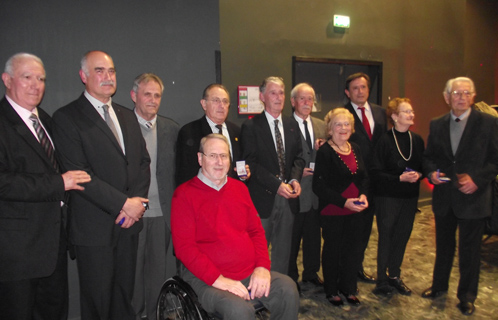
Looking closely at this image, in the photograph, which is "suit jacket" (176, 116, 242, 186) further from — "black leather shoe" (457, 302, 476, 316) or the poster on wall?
"black leather shoe" (457, 302, 476, 316)

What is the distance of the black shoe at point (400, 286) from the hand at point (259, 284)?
1833 mm

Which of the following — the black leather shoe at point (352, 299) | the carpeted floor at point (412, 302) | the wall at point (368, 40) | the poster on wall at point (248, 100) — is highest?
the wall at point (368, 40)

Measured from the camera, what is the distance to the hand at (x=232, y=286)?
192 centimetres

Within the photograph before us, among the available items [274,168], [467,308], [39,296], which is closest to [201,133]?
[274,168]

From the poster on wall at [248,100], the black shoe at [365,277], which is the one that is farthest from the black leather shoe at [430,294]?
the poster on wall at [248,100]

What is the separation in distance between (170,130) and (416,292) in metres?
2.69

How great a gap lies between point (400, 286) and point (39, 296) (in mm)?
2940

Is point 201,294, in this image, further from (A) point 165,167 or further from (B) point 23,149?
(B) point 23,149

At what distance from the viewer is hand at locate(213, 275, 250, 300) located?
1925mm

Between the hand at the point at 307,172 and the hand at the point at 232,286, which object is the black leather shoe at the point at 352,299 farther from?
the hand at the point at 232,286

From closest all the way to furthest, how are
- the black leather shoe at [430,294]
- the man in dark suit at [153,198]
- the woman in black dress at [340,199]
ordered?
the man in dark suit at [153,198]
the woman in black dress at [340,199]
the black leather shoe at [430,294]

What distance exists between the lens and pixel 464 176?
2.82 meters

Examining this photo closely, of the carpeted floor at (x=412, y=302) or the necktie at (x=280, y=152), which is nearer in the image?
the carpeted floor at (x=412, y=302)

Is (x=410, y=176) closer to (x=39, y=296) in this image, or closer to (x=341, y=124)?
(x=341, y=124)
